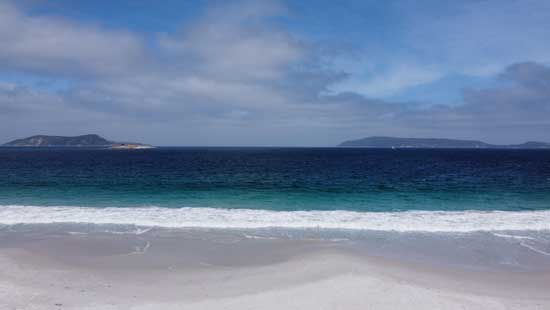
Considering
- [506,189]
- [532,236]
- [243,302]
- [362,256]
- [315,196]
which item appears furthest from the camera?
[506,189]

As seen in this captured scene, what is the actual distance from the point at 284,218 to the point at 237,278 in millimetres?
7837

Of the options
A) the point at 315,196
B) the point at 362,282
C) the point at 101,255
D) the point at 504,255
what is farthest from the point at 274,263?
the point at 315,196

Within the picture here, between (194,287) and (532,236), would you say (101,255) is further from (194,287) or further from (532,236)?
(532,236)

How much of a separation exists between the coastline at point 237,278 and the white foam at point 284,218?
2752mm

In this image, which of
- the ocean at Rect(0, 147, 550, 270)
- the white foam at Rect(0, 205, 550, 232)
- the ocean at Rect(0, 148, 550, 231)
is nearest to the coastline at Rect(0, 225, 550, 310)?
the ocean at Rect(0, 147, 550, 270)

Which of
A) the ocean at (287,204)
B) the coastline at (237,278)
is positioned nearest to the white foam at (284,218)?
the ocean at (287,204)

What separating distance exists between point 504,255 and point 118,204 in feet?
65.0

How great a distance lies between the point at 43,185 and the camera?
28.4 metres

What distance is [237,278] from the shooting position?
8.80 meters

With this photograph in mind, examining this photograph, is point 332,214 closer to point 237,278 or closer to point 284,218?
point 284,218

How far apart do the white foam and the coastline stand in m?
2.75

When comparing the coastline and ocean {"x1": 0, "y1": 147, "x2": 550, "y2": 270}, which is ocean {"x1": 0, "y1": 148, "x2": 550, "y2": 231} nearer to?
ocean {"x1": 0, "y1": 147, "x2": 550, "y2": 270}

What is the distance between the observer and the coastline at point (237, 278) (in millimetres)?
7234

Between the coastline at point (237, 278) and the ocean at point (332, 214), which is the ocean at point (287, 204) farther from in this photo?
the coastline at point (237, 278)
